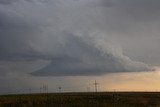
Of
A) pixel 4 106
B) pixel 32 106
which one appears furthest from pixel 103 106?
pixel 4 106

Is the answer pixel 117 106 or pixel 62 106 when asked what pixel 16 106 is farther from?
pixel 117 106

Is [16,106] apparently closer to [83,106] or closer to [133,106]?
[83,106]

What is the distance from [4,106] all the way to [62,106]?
36.5 feet

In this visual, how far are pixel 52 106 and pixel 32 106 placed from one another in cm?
471

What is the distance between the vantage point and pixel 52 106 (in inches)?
2793

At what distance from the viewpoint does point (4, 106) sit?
7131 cm

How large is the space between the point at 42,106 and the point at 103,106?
36.4ft

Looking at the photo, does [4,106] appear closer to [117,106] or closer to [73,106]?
[73,106]

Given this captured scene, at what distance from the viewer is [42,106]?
68.5 meters

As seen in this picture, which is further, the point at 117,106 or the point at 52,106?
the point at 52,106

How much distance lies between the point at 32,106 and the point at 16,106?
188 inches

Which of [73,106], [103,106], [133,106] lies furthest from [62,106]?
[133,106]

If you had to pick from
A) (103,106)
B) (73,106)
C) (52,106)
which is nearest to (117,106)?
(103,106)

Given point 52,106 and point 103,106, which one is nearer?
point 103,106
